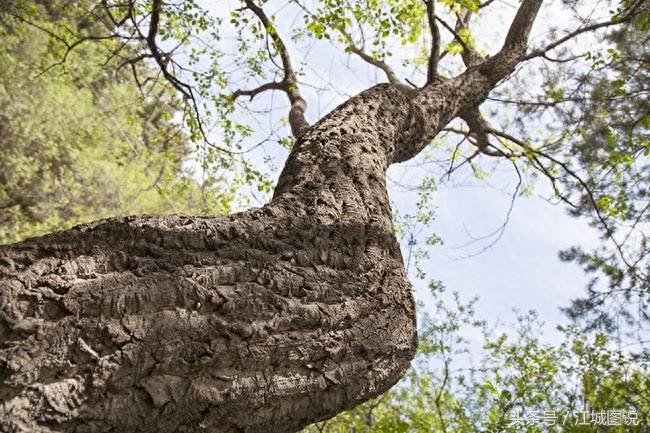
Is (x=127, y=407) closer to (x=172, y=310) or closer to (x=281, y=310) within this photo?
(x=172, y=310)

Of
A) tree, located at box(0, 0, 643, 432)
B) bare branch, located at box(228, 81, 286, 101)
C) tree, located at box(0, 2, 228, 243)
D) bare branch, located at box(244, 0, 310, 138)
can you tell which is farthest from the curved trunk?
tree, located at box(0, 2, 228, 243)

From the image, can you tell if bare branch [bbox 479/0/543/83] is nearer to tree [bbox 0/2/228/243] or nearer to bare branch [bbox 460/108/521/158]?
bare branch [bbox 460/108/521/158]

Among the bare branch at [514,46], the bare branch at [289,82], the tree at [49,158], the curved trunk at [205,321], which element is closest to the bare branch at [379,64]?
the bare branch at [289,82]

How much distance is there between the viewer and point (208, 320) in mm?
1300

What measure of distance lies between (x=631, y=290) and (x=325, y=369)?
5066 mm

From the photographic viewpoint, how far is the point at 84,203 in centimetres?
1303

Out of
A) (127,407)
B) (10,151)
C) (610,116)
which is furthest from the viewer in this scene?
(10,151)

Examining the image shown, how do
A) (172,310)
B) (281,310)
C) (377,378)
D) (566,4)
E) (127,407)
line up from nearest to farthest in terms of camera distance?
(127,407) → (172,310) → (281,310) → (377,378) → (566,4)

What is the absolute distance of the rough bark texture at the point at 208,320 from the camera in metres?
1.10

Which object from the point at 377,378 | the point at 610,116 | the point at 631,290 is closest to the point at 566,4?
the point at 610,116

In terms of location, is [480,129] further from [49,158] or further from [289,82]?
[49,158]

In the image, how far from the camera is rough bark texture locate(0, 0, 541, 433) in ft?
3.60

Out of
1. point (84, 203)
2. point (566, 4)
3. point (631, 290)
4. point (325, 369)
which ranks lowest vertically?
point (325, 369)

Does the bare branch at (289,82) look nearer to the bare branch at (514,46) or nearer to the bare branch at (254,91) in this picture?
the bare branch at (254,91)
